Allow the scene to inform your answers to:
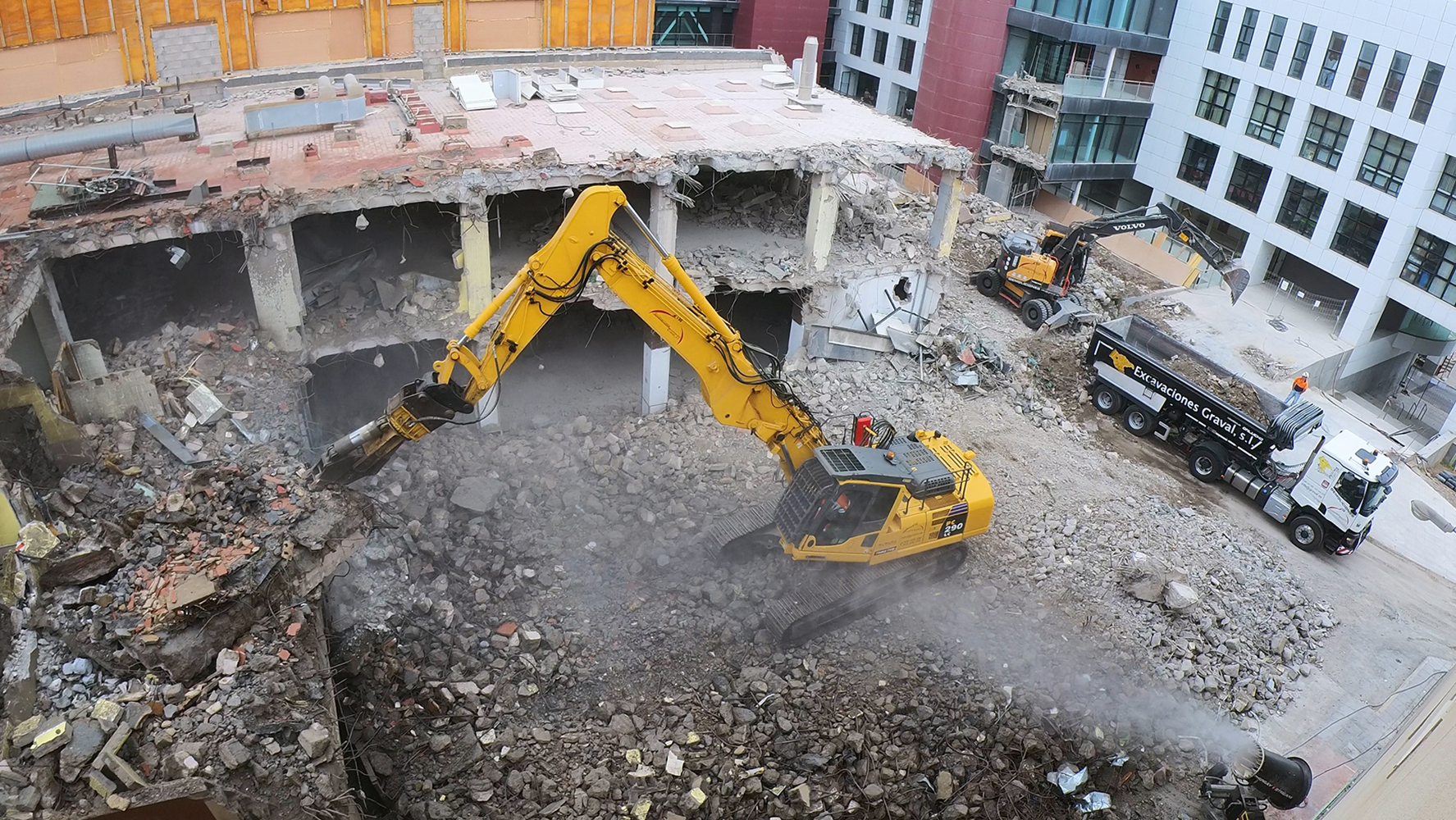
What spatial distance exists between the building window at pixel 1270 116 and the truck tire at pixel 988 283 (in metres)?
11.0

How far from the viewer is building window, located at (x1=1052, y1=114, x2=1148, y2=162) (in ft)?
107

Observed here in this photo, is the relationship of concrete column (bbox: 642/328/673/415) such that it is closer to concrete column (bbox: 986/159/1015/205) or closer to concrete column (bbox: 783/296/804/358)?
concrete column (bbox: 783/296/804/358)

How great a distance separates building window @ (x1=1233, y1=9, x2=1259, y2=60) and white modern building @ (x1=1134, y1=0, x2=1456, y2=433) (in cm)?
3

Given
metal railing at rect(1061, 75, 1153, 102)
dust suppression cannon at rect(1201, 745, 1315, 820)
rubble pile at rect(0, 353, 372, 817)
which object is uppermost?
metal railing at rect(1061, 75, 1153, 102)

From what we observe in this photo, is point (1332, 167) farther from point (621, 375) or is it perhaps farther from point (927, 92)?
point (621, 375)

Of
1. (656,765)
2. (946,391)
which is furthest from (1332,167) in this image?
(656,765)

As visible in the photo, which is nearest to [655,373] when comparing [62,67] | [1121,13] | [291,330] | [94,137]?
[291,330]

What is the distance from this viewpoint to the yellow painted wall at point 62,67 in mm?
18531

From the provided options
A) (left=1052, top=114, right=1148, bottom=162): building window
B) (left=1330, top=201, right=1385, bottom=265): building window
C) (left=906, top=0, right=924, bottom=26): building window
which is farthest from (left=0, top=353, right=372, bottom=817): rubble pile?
(left=906, top=0, right=924, bottom=26): building window

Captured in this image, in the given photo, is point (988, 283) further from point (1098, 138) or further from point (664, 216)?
point (1098, 138)

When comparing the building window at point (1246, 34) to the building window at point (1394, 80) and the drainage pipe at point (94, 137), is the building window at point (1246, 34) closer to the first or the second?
the building window at point (1394, 80)

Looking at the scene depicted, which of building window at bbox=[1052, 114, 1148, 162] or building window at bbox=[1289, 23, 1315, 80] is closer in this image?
building window at bbox=[1289, 23, 1315, 80]

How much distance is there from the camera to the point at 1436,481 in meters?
22.9

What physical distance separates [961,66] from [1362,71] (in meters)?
11.9
